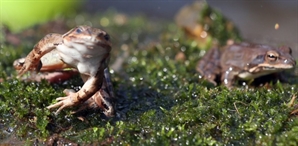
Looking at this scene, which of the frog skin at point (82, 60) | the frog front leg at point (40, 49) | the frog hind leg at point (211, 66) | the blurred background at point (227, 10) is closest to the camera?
the frog skin at point (82, 60)

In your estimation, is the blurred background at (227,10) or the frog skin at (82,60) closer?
the frog skin at (82,60)

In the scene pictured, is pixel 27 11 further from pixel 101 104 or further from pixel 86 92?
pixel 86 92

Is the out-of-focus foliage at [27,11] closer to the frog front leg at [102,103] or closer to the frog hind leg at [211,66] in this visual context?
the frog hind leg at [211,66]

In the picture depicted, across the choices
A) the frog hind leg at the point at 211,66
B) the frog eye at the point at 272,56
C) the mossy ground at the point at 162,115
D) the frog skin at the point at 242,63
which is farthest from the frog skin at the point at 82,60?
the frog eye at the point at 272,56

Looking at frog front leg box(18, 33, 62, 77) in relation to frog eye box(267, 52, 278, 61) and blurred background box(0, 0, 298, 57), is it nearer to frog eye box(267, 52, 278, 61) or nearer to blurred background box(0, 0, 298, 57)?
Answer: frog eye box(267, 52, 278, 61)

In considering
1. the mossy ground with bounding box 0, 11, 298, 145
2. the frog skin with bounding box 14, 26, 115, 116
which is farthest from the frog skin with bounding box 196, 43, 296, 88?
the frog skin with bounding box 14, 26, 115, 116

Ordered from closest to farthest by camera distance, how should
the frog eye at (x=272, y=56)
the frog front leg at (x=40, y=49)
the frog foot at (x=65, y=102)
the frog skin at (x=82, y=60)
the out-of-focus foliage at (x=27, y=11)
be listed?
the frog skin at (x=82, y=60)
the frog front leg at (x=40, y=49)
the frog foot at (x=65, y=102)
the frog eye at (x=272, y=56)
the out-of-focus foliage at (x=27, y=11)

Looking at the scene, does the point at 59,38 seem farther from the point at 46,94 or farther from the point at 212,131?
the point at 212,131
